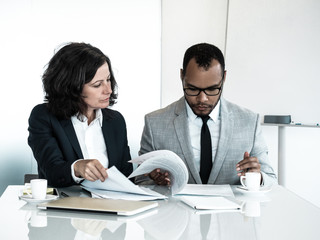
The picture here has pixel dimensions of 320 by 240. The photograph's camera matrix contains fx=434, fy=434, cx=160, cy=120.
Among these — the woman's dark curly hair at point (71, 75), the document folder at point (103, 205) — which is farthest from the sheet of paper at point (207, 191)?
the woman's dark curly hair at point (71, 75)

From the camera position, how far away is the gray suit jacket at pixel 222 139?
6.85ft

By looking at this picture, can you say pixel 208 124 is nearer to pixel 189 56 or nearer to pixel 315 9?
pixel 189 56

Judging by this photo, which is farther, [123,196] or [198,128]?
[198,128]

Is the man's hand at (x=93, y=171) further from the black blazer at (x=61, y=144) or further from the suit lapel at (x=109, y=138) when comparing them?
the suit lapel at (x=109, y=138)

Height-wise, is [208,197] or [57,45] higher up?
[57,45]

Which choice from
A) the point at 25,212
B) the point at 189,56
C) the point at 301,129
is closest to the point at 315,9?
the point at 301,129

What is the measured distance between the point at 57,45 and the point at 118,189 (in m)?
2.73

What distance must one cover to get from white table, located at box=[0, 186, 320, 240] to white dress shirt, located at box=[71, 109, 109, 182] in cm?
66

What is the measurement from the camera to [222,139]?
6.99 feet

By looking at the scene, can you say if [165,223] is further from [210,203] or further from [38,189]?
[38,189]

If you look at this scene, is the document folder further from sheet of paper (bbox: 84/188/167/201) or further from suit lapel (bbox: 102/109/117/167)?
suit lapel (bbox: 102/109/117/167)

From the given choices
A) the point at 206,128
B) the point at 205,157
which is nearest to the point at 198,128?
the point at 206,128

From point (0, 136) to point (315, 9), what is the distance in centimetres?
303

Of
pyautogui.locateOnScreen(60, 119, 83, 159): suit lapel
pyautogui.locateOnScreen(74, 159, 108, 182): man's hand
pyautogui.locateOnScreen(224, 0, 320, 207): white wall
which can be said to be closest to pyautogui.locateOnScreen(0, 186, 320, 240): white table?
pyautogui.locateOnScreen(74, 159, 108, 182): man's hand
